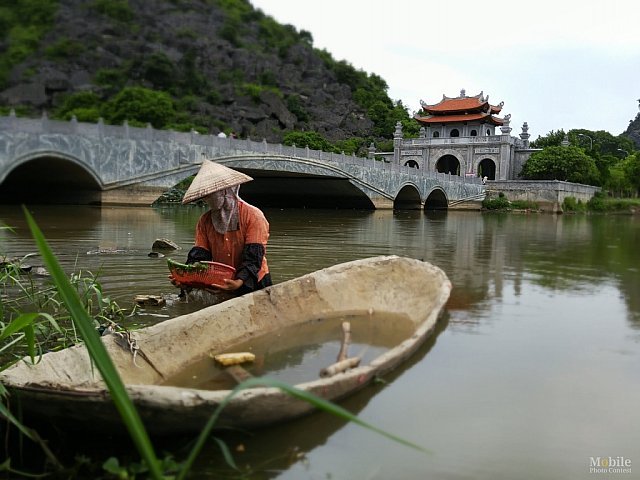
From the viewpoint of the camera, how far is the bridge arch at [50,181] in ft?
60.1

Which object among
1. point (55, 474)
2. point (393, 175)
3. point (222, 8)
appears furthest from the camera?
point (222, 8)

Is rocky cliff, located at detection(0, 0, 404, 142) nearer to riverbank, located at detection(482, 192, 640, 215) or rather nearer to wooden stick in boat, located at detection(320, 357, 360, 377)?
riverbank, located at detection(482, 192, 640, 215)

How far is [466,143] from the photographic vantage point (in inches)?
1607

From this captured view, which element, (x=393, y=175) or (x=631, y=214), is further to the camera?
(x=631, y=214)

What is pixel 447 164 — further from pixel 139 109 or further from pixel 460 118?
pixel 139 109

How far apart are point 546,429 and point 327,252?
20.8 ft

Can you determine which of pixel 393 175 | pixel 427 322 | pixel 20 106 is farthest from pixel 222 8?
pixel 427 322

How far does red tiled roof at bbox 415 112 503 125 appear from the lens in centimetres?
4151

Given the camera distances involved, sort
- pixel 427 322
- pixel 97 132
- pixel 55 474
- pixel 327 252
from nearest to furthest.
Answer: pixel 55 474 < pixel 427 322 < pixel 327 252 < pixel 97 132

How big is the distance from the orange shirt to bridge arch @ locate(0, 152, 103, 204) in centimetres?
1511

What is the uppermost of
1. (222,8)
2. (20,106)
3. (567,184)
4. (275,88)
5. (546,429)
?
(222,8)

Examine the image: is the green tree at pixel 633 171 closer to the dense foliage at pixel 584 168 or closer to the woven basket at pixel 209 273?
the dense foliage at pixel 584 168

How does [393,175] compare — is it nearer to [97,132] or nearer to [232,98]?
[97,132]

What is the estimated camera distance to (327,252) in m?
8.91
